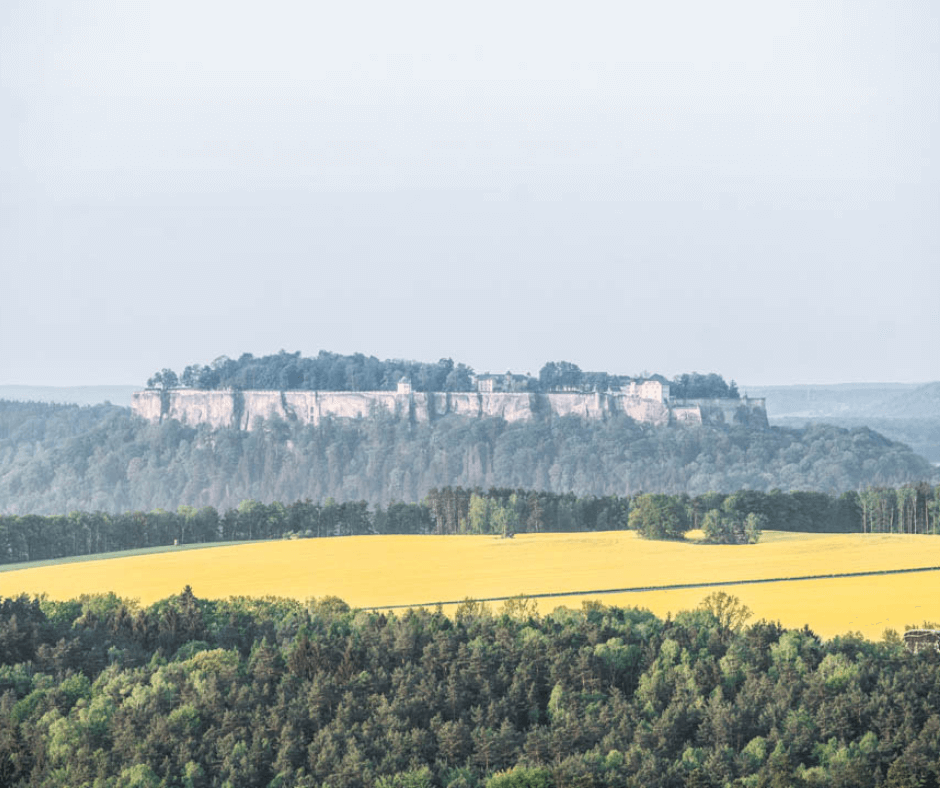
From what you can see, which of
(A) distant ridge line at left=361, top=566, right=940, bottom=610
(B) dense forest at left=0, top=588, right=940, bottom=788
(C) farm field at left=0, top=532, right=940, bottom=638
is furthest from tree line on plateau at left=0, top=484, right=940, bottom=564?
(B) dense forest at left=0, top=588, right=940, bottom=788

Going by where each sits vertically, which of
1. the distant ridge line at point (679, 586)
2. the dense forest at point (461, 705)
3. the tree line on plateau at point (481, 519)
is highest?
the tree line on plateau at point (481, 519)

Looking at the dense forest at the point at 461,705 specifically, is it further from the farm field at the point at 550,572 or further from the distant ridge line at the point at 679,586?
the distant ridge line at the point at 679,586

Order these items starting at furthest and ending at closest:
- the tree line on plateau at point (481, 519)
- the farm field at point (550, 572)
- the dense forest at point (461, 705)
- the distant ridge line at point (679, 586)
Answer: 1. the tree line on plateau at point (481, 519)
2. the distant ridge line at point (679, 586)
3. the farm field at point (550, 572)
4. the dense forest at point (461, 705)

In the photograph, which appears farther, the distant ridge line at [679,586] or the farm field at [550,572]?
the distant ridge line at [679,586]

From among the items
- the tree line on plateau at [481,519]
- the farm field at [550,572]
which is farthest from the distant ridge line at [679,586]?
the tree line on plateau at [481,519]

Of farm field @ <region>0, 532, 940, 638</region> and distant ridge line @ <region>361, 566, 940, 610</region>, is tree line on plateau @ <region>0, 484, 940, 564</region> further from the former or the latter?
distant ridge line @ <region>361, 566, 940, 610</region>

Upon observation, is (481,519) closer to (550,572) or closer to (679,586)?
(550,572)
